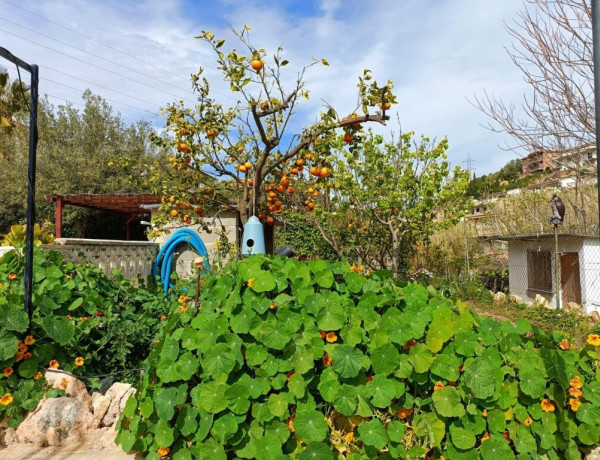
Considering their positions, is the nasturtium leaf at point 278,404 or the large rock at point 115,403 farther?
the large rock at point 115,403

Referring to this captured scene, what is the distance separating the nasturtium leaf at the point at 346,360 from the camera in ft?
6.23

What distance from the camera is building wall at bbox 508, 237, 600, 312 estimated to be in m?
8.69

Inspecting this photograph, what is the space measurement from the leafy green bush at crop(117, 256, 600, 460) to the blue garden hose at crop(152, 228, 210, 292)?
371 centimetres

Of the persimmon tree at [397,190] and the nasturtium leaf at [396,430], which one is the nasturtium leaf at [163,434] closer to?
the nasturtium leaf at [396,430]

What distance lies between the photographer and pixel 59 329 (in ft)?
8.77

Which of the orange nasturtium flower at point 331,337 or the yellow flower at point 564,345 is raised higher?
the orange nasturtium flower at point 331,337

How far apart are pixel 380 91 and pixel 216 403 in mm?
2858

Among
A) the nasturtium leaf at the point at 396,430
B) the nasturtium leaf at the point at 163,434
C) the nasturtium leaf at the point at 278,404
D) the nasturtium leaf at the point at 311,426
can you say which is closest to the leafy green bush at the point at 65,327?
the nasturtium leaf at the point at 163,434

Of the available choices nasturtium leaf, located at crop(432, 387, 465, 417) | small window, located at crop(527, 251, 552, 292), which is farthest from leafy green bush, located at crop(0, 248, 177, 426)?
small window, located at crop(527, 251, 552, 292)

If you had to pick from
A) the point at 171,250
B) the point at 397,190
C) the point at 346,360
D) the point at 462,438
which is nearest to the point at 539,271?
the point at 397,190

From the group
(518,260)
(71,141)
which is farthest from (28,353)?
(71,141)

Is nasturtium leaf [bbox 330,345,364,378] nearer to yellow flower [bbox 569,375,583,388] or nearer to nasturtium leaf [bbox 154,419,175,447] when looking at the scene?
nasturtium leaf [bbox 154,419,175,447]

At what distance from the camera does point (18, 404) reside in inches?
101

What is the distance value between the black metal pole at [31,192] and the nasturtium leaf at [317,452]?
1949 millimetres
